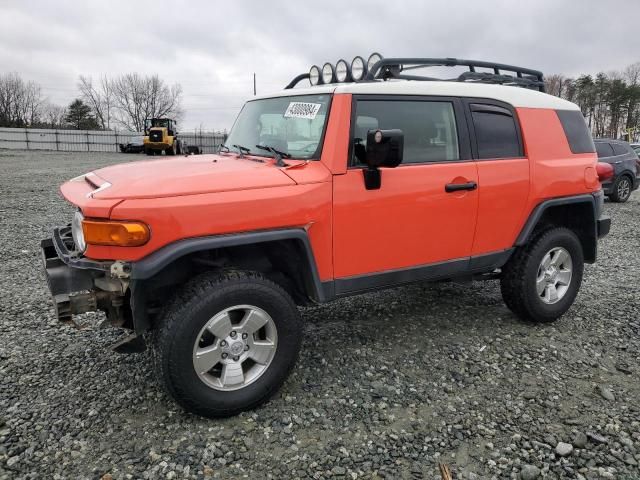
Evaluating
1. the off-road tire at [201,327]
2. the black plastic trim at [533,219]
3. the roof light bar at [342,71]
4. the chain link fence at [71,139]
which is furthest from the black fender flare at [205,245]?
the chain link fence at [71,139]

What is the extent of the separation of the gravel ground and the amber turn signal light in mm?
911

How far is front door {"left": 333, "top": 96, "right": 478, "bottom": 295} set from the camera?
3186mm

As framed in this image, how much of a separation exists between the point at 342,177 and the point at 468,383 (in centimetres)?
167

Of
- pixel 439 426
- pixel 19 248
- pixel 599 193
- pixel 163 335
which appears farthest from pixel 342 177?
pixel 19 248

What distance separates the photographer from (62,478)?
7.90 feet

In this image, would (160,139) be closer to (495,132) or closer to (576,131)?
(576,131)

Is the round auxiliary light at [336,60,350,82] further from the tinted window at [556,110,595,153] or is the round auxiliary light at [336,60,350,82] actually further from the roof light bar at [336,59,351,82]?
the tinted window at [556,110,595,153]

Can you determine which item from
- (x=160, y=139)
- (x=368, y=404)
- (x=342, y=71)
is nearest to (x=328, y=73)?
(x=342, y=71)

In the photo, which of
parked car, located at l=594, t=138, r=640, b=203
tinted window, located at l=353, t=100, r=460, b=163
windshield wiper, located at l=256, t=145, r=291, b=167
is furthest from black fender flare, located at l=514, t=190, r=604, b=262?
parked car, located at l=594, t=138, r=640, b=203

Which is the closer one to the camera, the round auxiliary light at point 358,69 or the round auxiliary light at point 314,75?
the round auxiliary light at point 358,69

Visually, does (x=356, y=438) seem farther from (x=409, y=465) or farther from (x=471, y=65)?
(x=471, y=65)

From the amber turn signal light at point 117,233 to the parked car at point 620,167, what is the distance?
1288 cm

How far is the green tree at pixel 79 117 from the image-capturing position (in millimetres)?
60406

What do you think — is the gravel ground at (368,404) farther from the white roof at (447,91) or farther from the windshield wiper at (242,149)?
the white roof at (447,91)
